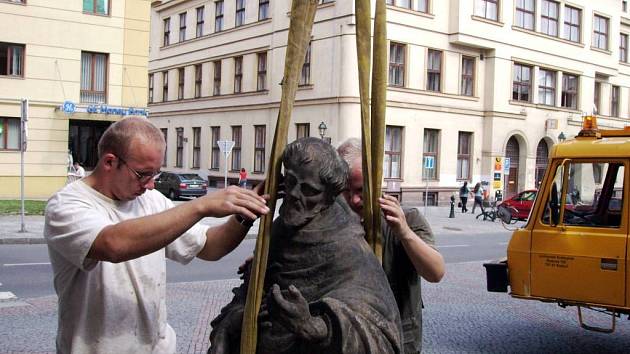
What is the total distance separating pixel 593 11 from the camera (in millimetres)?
37000

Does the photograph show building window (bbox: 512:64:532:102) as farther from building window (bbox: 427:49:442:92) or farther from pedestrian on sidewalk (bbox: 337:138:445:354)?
pedestrian on sidewalk (bbox: 337:138:445:354)

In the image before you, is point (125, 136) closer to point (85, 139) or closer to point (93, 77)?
point (93, 77)

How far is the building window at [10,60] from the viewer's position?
938 inches

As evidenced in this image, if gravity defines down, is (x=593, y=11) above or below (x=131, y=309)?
above

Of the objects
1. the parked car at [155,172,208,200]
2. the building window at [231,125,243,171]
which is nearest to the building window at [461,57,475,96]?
the building window at [231,125,243,171]

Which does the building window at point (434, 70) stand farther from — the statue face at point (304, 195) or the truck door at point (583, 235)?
the statue face at point (304, 195)

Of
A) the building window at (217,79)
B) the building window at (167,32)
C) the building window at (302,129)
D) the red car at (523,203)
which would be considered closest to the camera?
the red car at (523,203)

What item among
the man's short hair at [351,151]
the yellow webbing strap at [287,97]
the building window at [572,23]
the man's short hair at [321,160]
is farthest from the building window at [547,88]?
the man's short hair at [321,160]

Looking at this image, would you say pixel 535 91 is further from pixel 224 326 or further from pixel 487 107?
pixel 224 326

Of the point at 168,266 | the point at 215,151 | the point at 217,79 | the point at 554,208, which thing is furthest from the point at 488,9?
the point at 554,208

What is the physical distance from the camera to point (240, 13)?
3547 cm

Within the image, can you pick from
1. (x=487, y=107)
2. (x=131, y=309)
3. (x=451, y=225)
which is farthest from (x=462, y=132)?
(x=131, y=309)

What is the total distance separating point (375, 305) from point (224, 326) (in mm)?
505

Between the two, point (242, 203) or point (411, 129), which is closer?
point (242, 203)
